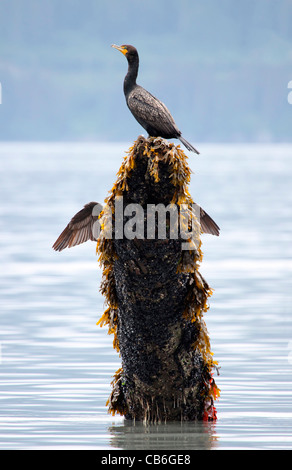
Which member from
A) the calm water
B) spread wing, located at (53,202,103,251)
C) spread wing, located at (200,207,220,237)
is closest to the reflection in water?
the calm water

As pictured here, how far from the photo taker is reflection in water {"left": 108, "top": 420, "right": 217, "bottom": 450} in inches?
449

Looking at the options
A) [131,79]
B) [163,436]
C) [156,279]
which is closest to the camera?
[163,436]

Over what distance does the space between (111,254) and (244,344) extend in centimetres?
632

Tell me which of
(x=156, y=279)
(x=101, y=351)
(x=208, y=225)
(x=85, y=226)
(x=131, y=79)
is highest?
(x=131, y=79)

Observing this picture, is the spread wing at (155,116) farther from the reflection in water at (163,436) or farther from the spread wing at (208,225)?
the reflection in water at (163,436)

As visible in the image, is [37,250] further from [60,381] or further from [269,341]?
[60,381]

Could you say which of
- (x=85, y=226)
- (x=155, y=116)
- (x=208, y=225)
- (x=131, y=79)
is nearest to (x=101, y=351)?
(x=85, y=226)

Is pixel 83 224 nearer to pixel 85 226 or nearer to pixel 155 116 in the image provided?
pixel 85 226

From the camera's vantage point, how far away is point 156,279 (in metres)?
12.0

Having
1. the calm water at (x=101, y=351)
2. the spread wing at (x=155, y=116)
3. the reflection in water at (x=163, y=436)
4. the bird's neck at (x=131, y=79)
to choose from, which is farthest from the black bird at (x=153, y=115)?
the reflection in water at (x=163, y=436)

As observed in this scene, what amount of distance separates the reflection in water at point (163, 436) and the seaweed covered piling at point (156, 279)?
0.63 ft

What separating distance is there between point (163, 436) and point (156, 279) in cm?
151

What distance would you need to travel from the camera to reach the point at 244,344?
714 inches

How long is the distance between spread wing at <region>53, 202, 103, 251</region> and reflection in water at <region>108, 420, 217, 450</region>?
254 centimetres
